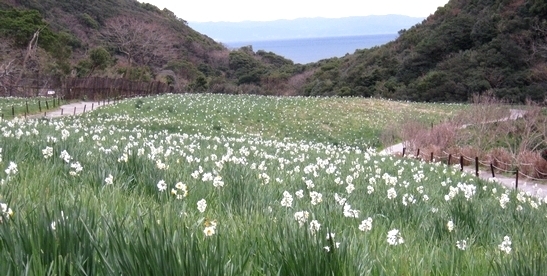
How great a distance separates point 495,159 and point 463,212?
53.5ft

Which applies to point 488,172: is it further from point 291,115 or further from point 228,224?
point 228,224

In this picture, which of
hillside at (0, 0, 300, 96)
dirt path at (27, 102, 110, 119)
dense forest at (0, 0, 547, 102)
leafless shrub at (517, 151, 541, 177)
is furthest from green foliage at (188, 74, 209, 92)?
leafless shrub at (517, 151, 541, 177)

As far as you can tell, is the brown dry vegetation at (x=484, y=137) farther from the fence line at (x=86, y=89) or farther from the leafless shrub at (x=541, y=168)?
the fence line at (x=86, y=89)

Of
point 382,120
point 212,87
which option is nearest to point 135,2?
point 212,87

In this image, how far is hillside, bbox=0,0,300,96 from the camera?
48031 millimetres

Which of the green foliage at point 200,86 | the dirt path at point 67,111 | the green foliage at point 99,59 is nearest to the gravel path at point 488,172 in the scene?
the dirt path at point 67,111

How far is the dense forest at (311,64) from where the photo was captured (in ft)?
164

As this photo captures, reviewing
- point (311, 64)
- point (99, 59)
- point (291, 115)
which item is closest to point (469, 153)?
point (291, 115)

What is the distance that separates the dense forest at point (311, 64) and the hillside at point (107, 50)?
0.14m

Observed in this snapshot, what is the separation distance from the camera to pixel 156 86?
1813 inches

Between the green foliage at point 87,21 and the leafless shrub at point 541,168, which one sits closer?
the leafless shrub at point 541,168

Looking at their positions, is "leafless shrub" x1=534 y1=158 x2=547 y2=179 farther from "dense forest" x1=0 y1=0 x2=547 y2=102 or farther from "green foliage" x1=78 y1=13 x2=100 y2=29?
"green foliage" x1=78 y1=13 x2=100 y2=29

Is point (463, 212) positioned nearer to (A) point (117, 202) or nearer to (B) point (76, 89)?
(A) point (117, 202)

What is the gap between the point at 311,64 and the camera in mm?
85875
